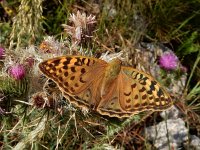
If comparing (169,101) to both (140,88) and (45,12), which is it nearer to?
(140,88)

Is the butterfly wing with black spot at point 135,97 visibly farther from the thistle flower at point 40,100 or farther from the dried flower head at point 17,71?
the dried flower head at point 17,71

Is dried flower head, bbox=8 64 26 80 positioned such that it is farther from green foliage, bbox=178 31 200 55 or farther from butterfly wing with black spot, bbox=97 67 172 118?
green foliage, bbox=178 31 200 55

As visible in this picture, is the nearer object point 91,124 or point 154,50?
→ point 91,124

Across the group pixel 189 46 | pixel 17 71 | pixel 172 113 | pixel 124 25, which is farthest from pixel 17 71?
pixel 189 46

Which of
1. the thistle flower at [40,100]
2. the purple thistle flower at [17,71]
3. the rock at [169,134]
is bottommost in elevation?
the rock at [169,134]

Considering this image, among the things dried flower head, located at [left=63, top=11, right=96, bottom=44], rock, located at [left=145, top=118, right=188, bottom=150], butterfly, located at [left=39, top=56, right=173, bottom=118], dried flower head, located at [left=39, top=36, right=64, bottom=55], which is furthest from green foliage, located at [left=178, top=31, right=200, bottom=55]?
dried flower head, located at [left=39, top=36, right=64, bottom=55]

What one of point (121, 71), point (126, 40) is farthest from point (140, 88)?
point (126, 40)

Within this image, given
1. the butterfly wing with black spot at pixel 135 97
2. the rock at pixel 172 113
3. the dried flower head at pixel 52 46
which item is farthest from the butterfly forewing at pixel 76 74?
the rock at pixel 172 113

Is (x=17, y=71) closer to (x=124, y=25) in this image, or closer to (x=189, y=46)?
(x=124, y=25)
